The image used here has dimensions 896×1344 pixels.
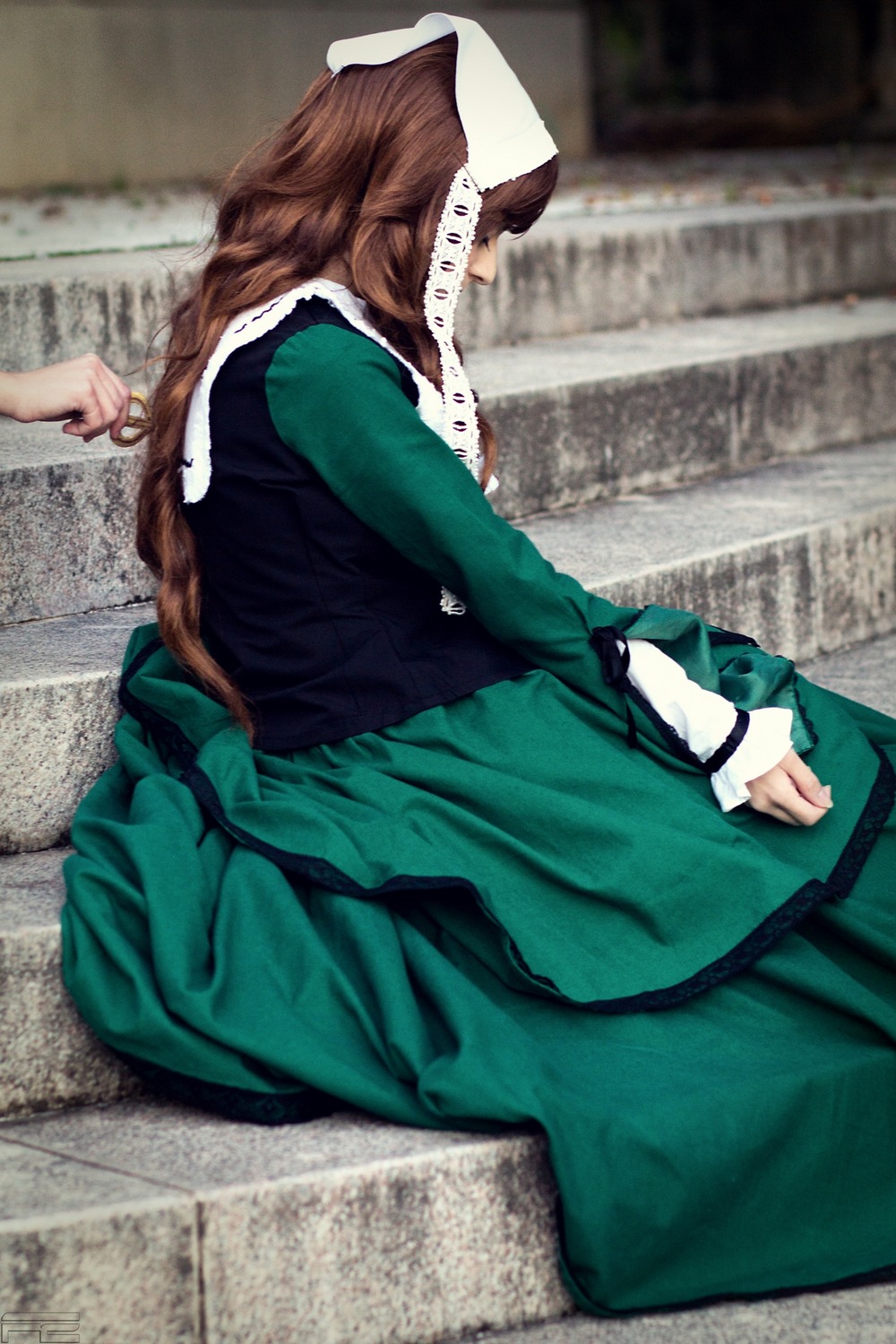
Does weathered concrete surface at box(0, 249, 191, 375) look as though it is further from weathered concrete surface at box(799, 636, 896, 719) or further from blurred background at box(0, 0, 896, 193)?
blurred background at box(0, 0, 896, 193)

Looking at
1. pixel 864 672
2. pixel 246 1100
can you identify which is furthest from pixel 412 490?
pixel 864 672

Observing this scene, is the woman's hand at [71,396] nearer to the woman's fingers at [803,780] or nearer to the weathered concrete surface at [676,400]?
the woman's fingers at [803,780]

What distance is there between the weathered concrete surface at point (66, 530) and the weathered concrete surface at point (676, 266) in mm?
1776

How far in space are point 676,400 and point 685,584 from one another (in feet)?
3.35

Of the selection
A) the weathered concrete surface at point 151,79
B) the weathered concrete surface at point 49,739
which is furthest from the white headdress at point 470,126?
the weathered concrete surface at point 151,79

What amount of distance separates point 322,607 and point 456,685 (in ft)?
0.77

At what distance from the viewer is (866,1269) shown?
6.73ft

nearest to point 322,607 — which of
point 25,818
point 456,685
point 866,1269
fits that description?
point 456,685

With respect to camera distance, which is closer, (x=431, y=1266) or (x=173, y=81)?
(x=431, y=1266)

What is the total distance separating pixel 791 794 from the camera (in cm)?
228

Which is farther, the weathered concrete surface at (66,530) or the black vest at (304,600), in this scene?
the weathered concrete surface at (66,530)

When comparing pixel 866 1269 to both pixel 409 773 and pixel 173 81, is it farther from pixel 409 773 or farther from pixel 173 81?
pixel 173 81

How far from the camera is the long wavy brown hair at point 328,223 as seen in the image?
2205 millimetres

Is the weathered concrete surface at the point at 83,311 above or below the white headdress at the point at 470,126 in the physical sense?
below
